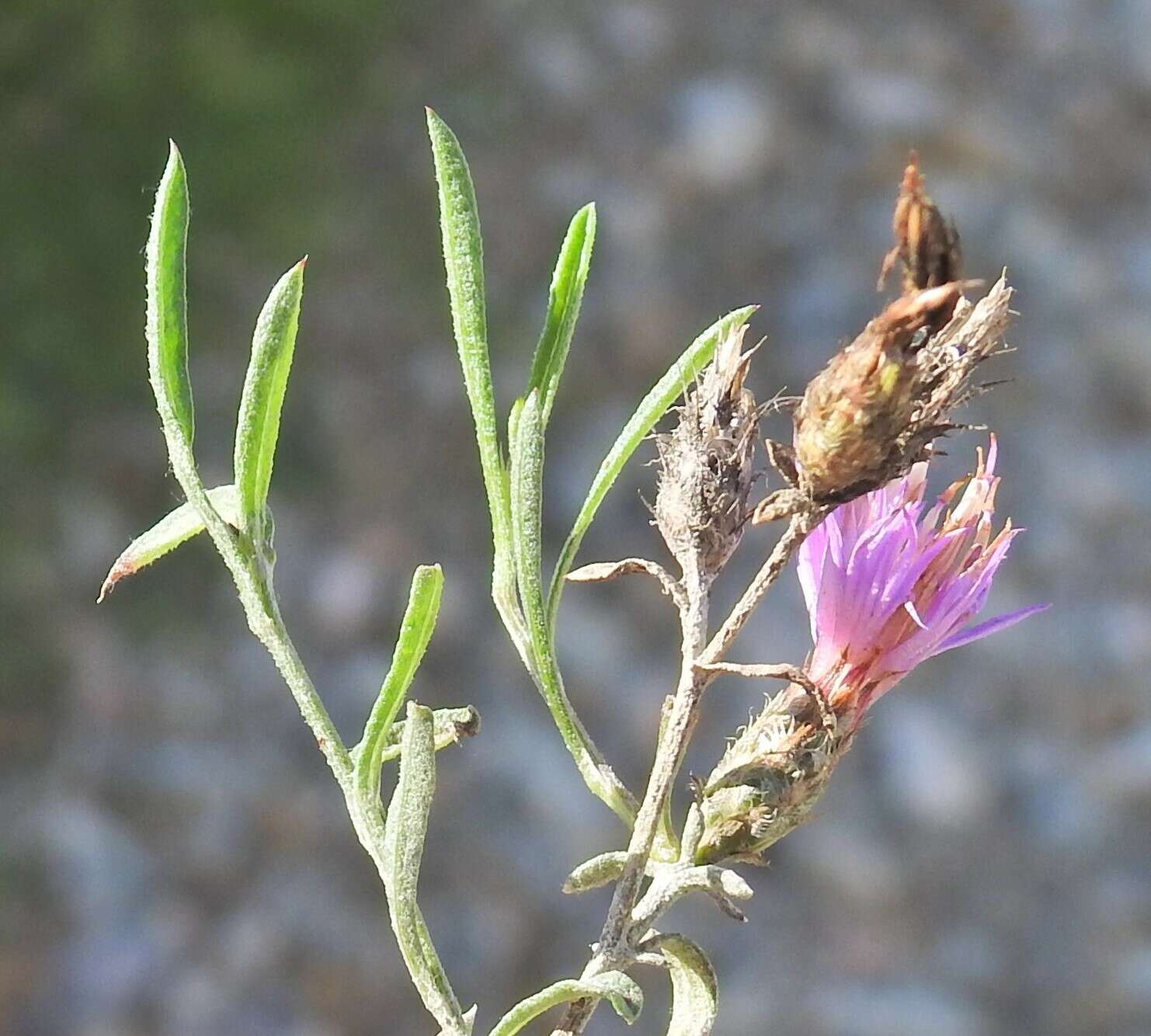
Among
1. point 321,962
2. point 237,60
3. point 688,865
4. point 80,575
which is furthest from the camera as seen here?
point 237,60

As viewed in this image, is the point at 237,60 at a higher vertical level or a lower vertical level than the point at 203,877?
higher

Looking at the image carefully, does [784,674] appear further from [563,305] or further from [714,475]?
[563,305]

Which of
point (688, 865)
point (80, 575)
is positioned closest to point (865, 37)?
point (80, 575)

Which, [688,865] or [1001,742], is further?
[1001,742]

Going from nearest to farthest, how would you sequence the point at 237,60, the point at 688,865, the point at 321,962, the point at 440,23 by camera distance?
1. the point at 688,865
2. the point at 321,962
3. the point at 237,60
4. the point at 440,23

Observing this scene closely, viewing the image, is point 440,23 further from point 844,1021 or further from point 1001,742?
point 844,1021

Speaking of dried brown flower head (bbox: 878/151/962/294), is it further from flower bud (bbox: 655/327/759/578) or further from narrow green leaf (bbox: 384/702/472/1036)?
narrow green leaf (bbox: 384/702/472/1036)

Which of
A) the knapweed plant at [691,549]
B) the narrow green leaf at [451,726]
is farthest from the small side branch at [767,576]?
the narrow green leaf at [451,726]
